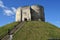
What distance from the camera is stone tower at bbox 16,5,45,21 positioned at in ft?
192

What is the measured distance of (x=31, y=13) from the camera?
59.2 meters

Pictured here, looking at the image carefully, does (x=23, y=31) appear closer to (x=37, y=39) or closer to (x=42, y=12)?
(x=37, y=39)

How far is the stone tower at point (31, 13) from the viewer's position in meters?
58.6

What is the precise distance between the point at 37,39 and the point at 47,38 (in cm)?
273

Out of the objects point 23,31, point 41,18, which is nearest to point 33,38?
point 23,31

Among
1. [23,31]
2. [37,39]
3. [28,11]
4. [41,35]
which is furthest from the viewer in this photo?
[28,11]

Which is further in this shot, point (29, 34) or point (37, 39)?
point (29, 34)

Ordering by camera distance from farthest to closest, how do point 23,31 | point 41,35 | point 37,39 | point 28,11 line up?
point 28,11 → point 23,31 → point 41,35 → point 37,39

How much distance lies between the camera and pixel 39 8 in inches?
2352

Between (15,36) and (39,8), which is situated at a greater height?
(39,8)

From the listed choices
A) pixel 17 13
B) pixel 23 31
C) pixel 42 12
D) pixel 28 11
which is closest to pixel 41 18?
pixel 42 12

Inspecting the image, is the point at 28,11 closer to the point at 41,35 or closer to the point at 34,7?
the point at 34,7

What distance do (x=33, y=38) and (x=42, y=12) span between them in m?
27.7

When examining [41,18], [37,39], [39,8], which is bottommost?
[37,39]
